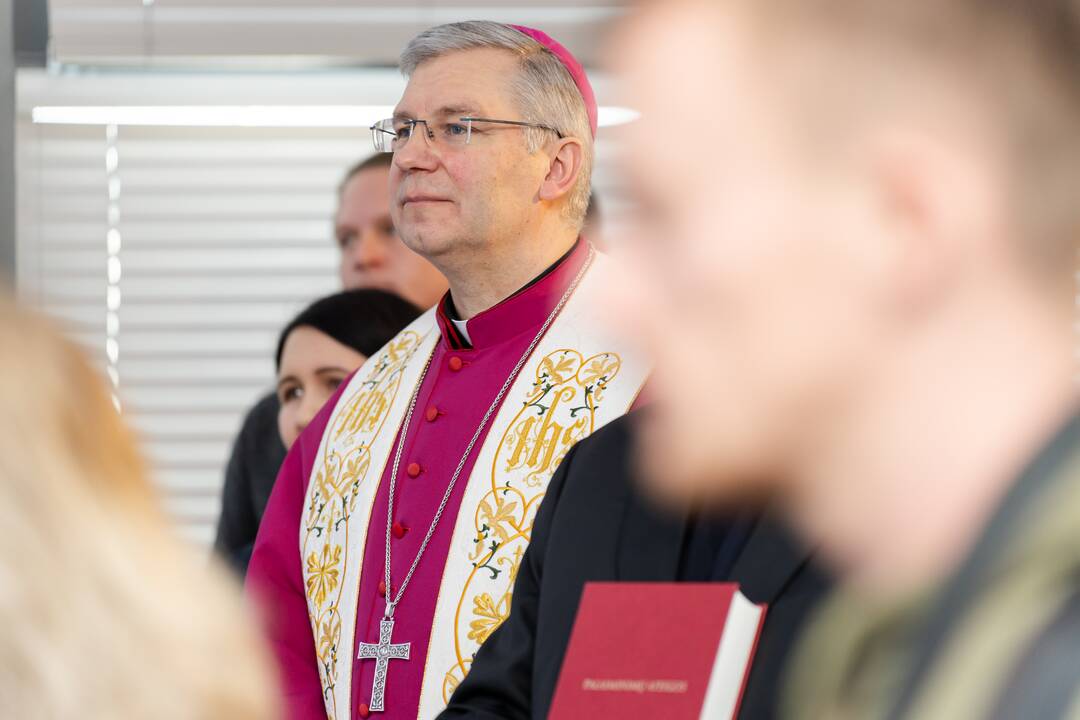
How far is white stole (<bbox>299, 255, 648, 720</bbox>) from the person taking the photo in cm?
273

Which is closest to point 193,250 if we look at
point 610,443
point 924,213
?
point 610,443

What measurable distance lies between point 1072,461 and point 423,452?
213 cm

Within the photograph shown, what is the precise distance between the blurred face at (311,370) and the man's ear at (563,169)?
91 centimetres

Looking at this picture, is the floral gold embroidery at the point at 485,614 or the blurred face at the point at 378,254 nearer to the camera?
the floral gold embroidery at the point at 485,614

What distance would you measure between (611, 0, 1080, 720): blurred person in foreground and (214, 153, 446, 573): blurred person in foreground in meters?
2.76

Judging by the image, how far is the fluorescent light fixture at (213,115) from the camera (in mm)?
5355

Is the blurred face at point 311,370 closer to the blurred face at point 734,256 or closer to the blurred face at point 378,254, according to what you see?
the blurred face at point 378,254

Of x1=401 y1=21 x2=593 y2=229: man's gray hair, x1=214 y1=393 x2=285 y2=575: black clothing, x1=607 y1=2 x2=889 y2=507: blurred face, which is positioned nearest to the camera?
x1=607 y1=2 x2=889 y2=507: blurred face

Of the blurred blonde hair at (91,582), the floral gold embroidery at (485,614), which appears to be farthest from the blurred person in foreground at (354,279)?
the blurred blonde hair at (91,582)

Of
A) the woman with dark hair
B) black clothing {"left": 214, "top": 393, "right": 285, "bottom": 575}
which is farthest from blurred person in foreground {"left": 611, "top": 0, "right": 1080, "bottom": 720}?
black clothing {"left": 214, "top": 393, "right": 285, "bottom": 575}

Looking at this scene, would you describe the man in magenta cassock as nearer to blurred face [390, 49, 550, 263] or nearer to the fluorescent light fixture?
blurred face [390, 49, 550, 263]

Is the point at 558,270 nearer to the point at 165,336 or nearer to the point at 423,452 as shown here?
the point at 423,452

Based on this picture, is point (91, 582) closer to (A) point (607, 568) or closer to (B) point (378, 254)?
(A) point (607, 568)

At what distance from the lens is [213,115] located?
17.7 feet
